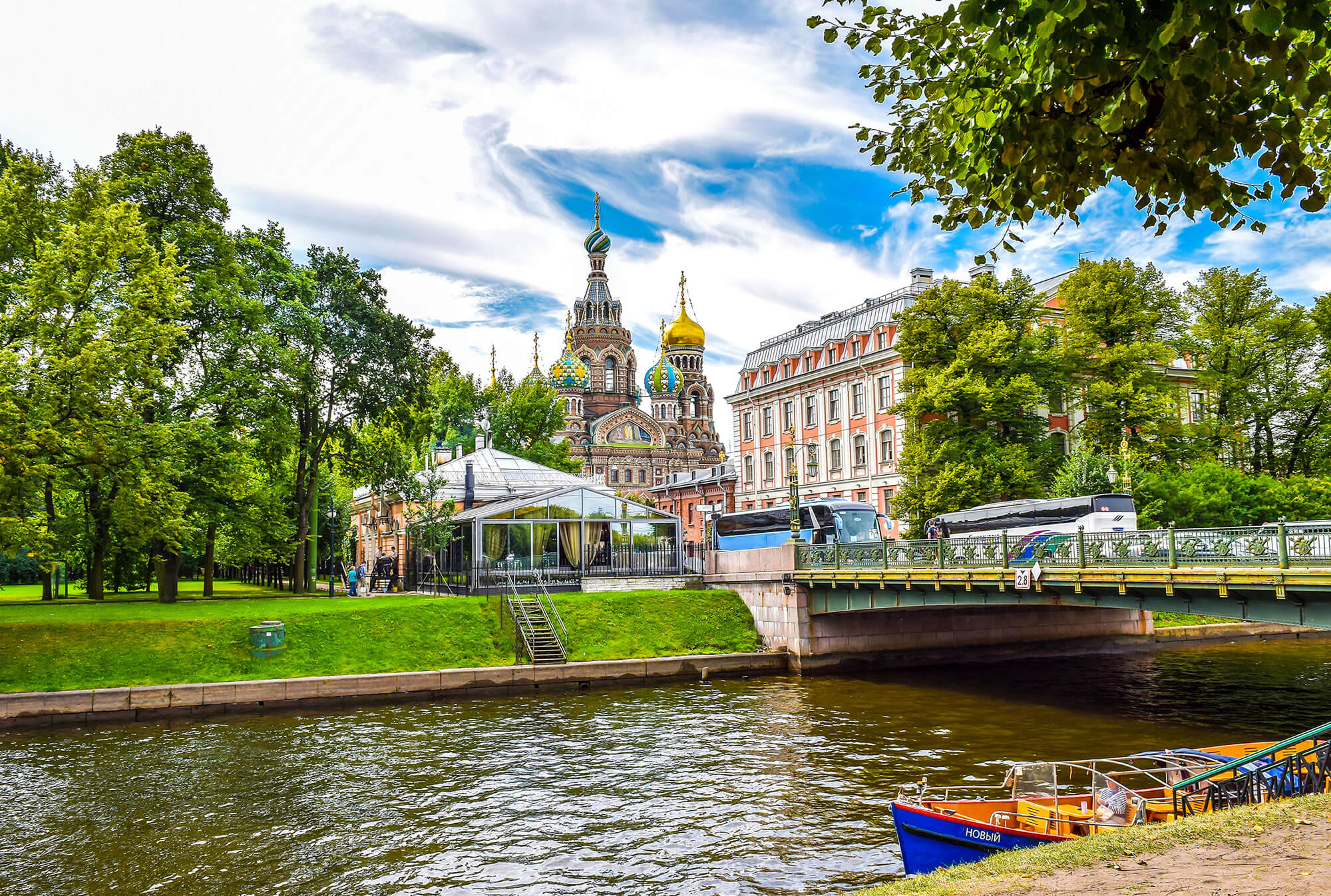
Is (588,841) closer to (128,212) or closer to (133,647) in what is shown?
(133,647)

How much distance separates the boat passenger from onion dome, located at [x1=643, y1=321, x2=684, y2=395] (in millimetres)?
125175

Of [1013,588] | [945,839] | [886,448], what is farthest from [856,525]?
[945,839]

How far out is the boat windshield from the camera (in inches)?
469

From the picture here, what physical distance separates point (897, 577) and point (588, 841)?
16.1 metres

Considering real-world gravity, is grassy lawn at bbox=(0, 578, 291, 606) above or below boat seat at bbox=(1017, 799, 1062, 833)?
above

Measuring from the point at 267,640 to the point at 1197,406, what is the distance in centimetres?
5146

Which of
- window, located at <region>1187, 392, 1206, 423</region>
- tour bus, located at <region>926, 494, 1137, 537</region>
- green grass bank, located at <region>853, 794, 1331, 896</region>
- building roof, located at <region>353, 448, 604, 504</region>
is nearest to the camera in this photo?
green grass bank, located at <region>853, 794, 1331, 896</region>

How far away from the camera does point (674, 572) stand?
128 ft

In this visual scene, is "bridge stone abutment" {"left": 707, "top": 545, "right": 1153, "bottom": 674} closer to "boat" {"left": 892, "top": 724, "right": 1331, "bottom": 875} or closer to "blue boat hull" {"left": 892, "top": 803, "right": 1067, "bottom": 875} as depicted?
"boat" {"left": 892, "top": 724, "right": 1331, "bottom": 875}

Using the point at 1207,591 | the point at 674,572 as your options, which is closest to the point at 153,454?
the point at 674,572

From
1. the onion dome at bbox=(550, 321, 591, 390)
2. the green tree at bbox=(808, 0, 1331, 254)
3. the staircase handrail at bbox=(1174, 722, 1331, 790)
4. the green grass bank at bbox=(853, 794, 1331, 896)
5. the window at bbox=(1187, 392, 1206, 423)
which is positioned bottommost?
the green grass bank at bbox=(853, 794, 1331, 896)

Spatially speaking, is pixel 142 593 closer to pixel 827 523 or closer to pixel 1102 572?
pixel 827 523

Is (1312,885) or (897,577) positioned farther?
(897,577)

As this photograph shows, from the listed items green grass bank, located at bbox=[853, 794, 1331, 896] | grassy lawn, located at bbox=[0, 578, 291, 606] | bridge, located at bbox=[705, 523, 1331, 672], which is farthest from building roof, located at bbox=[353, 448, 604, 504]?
green grass bank, located at bbox=[853, 794, 1331, 896]
